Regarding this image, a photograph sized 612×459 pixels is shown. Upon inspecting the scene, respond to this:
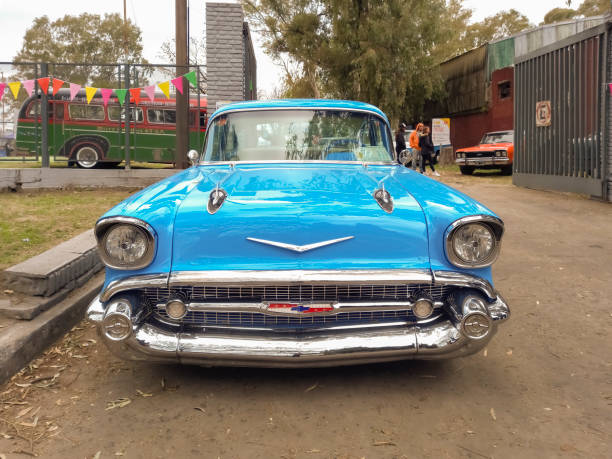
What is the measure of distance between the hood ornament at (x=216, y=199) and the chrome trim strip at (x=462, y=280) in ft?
3.41

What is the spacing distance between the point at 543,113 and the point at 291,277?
1103 cm

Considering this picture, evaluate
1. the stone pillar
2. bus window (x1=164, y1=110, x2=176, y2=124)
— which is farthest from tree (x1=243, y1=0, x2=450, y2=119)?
the stone pillar

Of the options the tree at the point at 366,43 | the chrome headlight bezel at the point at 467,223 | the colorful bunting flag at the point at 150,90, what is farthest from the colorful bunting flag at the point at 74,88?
the tree at the point at 366,43

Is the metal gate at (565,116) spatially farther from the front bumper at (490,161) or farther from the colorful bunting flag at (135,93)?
the colorful bunting flag at (135,93)

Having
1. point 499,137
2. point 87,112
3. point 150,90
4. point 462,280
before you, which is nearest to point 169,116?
point 87,112

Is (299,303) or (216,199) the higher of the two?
(216,199)

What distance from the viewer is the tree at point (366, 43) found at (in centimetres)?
2438

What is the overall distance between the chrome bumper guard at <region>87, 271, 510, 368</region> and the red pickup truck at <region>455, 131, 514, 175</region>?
14.4m

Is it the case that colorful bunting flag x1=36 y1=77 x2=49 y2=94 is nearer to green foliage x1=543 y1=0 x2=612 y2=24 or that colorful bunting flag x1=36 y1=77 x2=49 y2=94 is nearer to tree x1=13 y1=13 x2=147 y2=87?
tree x1=13 y1=13 x2=147 y2=87

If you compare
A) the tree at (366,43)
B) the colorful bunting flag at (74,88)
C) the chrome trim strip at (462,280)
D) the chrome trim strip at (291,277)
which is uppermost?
the tree at (366,43)

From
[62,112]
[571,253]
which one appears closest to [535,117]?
[571,253]

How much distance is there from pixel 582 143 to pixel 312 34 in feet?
57.6

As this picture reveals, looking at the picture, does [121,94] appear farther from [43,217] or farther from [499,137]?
[499,137]

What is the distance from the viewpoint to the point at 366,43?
960 inches
